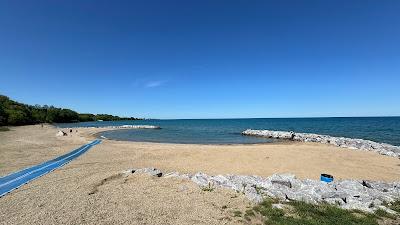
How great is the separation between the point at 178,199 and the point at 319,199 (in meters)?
5.50

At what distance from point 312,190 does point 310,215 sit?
8.25 ft

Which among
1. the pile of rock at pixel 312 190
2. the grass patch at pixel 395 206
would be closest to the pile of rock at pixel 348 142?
the pile of rock at pixel 312 190

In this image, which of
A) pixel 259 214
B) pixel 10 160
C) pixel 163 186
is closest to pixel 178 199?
pixel 163 186

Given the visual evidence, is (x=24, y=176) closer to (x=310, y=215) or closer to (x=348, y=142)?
(x=310, y=215)

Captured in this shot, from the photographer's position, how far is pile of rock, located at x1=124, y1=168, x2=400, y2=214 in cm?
999

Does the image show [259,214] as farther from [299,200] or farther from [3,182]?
[3,182]

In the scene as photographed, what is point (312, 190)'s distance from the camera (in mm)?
11039

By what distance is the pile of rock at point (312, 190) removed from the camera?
9.99m

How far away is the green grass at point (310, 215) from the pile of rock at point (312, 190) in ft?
1.54

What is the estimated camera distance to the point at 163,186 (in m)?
12.3

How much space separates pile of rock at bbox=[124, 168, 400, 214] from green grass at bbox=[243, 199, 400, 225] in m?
0.47

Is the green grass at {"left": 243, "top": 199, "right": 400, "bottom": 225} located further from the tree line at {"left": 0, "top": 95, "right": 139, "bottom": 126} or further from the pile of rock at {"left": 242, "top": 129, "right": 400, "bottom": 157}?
the tree line at {"left": 0, "top": 95, "right": 139, "bottom": 126}

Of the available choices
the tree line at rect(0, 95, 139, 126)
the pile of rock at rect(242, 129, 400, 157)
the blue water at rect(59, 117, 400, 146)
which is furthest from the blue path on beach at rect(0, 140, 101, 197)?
the tree line at rect(0, 95, 139, 126)

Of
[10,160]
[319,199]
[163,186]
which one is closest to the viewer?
[319,199]
